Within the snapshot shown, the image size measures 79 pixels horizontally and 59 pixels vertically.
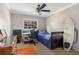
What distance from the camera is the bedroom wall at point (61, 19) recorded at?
136cm

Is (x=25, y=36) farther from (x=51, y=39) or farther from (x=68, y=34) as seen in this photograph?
(x=68, y=34)

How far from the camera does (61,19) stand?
1.46m

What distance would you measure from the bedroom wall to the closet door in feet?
0.20

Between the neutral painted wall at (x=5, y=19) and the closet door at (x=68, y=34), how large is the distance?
0.90 meters

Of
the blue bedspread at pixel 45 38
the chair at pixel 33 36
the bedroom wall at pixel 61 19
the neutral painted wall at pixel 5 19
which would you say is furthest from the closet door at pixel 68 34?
the neutral painted wall at pixel 5 19

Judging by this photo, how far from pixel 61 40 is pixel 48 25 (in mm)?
328

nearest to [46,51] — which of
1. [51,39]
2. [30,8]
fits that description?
[51,39]

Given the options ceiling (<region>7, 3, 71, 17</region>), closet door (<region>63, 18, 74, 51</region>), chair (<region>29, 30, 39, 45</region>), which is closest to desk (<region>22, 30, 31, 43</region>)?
chair (<region>29, 30, 39, 45</region>)

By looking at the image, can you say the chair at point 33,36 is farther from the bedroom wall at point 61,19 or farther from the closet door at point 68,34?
the closet door at point 68,34

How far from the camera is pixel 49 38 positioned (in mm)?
1468

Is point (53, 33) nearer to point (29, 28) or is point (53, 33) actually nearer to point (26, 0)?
point (29, 28)

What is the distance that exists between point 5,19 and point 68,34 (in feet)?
3.45

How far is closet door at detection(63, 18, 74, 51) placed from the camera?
1.40 metres
